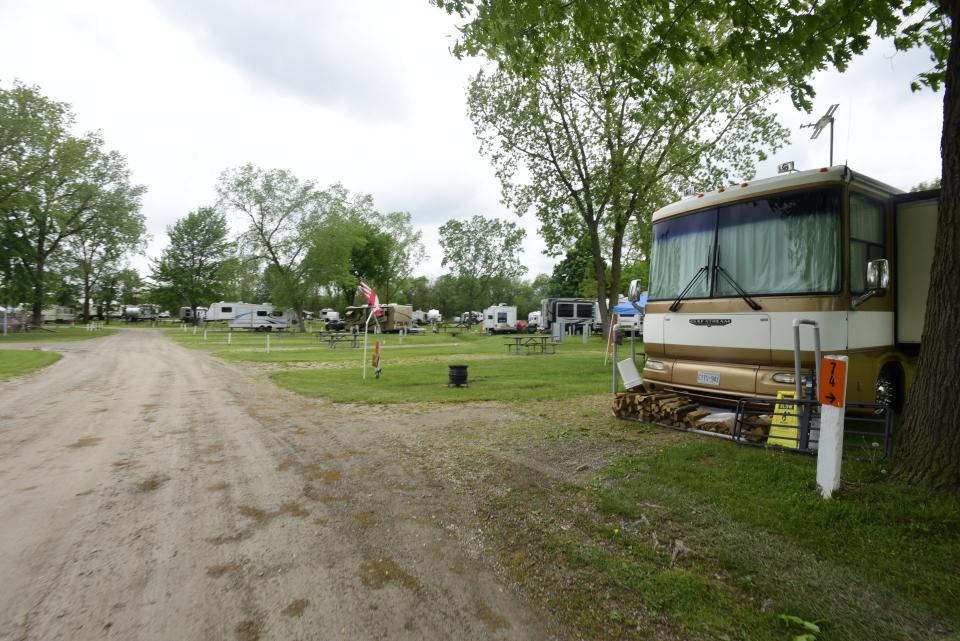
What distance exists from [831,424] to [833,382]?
13.0 inches

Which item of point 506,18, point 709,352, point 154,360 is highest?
point 506,18

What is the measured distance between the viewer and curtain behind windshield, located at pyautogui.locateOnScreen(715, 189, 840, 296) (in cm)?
511

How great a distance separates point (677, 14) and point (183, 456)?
289 inches

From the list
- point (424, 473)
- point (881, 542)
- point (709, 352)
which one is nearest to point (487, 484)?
point (424, 473)

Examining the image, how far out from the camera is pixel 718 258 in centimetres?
597

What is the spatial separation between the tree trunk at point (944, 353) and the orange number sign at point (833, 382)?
26.6 inches

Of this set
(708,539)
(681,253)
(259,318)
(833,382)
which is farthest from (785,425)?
(259,318)

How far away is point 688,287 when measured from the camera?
632cm

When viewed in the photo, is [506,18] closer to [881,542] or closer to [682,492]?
[682,492]

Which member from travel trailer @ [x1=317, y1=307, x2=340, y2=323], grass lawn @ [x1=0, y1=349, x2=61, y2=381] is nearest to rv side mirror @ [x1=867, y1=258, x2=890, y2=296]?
grass lawn @ [x1=0, y1=349, x2=61, y2=381]

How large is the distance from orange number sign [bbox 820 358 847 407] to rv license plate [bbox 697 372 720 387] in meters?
2.05

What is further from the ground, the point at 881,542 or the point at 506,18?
the point at 506,18

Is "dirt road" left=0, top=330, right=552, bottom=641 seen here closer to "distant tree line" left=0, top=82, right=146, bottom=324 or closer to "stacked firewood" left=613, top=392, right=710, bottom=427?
"stacked firewood" left=613, top=392, right=710, bottom=427

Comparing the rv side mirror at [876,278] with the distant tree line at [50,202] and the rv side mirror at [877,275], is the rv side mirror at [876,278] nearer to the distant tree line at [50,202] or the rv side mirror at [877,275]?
the rv side mirror at [877,275]
